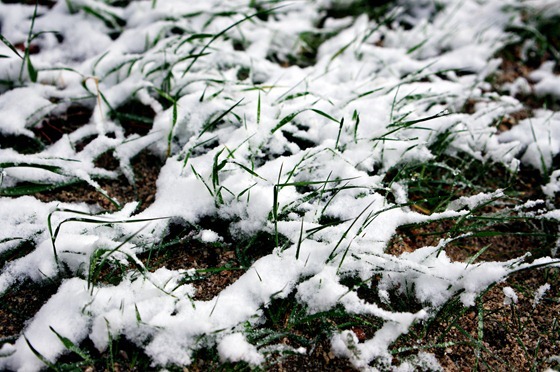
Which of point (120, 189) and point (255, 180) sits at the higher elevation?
point (255, 180)

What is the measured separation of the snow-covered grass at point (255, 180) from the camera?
971 millimetres

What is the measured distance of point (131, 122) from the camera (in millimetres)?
1482

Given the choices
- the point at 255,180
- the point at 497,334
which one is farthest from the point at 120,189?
the point at 497,334

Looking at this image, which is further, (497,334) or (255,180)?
(255,180)

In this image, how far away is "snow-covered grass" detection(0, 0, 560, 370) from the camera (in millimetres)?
971

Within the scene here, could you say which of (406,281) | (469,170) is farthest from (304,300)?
(469,170)

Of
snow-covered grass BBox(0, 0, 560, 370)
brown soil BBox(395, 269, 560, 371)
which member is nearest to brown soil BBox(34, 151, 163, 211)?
snow-covered grass BBox(0, 0, 560, 370)

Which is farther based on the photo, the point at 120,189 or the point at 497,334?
the point at 120,189

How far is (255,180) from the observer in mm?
1228

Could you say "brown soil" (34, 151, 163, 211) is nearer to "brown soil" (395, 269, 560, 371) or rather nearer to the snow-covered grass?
the snow-covered grass

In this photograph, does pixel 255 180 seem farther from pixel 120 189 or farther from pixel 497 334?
pixel 497 334

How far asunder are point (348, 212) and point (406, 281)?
0.79 feet

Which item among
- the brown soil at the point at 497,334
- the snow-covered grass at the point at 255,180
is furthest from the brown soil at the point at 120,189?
the brown soil at the point at 497,334

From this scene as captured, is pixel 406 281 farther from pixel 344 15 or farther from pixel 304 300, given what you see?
pixel 344 15
